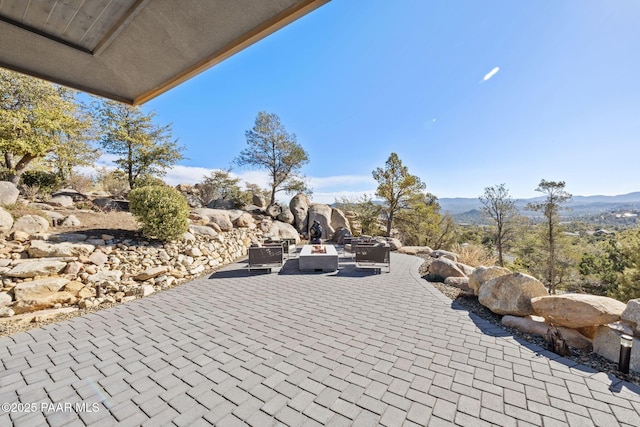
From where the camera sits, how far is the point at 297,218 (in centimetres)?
1464

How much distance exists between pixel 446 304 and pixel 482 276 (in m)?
0.99

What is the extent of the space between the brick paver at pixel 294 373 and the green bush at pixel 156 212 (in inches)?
106

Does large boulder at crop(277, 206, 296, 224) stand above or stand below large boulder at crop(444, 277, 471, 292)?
above

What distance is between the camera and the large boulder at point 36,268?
435cm

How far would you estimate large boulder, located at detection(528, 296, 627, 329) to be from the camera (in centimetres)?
310

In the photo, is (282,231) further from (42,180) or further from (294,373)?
(294,373)

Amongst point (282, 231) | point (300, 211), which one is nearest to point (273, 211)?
point (300, 211)

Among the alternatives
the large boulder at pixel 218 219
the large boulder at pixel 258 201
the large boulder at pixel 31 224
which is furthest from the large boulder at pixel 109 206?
the large boulder at pixel 258 201

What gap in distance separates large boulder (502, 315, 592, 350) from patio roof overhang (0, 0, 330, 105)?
4.93 meters

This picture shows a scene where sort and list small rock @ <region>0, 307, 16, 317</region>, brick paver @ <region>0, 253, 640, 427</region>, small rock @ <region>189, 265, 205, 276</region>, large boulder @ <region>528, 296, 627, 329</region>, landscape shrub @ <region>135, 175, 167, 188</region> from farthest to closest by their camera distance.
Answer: landscape shrub @ <region>135, 175, 167, 188</region>
small rock @ <region>189, 265, 205, 276</region>
small rock @ <region>0, 307, 16, 317</region>
large boulder @ <region>528, 296, 627, 329</region>
brick paver @ <region>0, 253, 640, 427</region>

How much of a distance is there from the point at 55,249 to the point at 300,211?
10.8m

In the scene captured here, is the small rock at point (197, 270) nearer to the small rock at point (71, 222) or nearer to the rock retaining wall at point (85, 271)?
the rock retaining wall at point (85, 271)

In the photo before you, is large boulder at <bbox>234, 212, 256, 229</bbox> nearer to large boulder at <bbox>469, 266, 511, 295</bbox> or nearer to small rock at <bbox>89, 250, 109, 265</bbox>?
small rock at <bbox>89, 250, 109, 265</bbox>

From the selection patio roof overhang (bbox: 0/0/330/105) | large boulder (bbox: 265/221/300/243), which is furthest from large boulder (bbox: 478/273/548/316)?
large boulder (bbox: 265/221/300/243)
